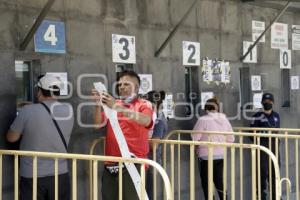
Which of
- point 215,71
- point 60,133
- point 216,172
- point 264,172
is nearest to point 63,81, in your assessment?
point 60,133

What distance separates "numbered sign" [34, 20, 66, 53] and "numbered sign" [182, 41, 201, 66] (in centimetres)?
232

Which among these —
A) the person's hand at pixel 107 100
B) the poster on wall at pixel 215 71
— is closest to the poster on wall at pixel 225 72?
the poster on wall at pixel 215 71

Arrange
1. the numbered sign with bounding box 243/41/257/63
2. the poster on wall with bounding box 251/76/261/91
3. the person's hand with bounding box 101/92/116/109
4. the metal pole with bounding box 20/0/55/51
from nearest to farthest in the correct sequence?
the person's hand with bounding box 101/92/116/109, the metal pole with bounding box 20/0/55/51, the numbered sign with bounding box 243/41/257/63, the poster on wall with bounding box 251/76/261/91

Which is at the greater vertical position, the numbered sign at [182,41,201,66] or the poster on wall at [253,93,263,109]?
the numbered sign at [182,41,201,66]

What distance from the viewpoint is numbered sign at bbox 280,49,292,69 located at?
10000mm

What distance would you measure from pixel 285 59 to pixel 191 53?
2.86 metres

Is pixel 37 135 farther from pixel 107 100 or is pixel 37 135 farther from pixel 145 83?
pixel 145 83

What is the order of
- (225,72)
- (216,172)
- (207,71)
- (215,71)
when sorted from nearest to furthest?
(216,172)
(207,71)
(215,71)
(225,72)

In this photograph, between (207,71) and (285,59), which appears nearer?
(207,71)

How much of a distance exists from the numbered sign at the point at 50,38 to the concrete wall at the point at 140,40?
3.0 inches

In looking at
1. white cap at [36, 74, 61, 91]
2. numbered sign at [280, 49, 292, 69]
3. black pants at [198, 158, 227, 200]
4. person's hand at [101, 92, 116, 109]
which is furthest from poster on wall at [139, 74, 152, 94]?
numbered sign at [280, 49, 292, 69]

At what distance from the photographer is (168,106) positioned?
755 cm

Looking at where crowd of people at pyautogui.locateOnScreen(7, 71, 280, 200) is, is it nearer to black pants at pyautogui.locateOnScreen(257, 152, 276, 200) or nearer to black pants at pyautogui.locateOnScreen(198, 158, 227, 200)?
black pants at pyautogui.locateOnScreen(198, 158, 227, 200)

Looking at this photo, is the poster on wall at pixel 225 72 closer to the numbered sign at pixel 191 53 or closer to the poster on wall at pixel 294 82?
the numbered sign at pixel 191 53
